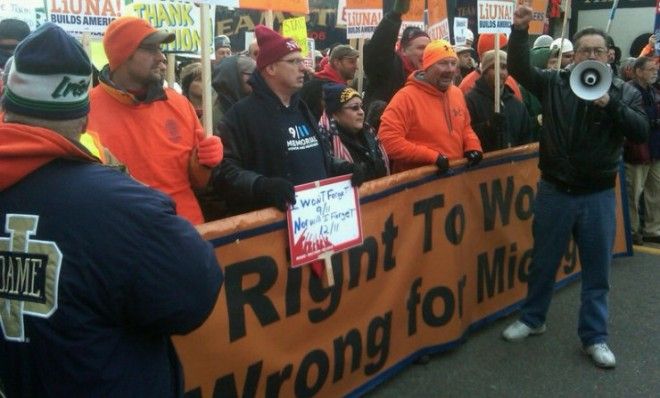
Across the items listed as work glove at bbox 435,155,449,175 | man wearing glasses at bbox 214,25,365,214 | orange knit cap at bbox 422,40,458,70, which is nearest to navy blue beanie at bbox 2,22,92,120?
man wearing glasses at bbox 214,25,365,214

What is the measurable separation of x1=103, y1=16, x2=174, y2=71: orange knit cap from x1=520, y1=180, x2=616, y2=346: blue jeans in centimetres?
244

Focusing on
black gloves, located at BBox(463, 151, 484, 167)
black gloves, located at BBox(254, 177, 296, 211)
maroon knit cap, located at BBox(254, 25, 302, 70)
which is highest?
maroon knit cap, located at BBox(254, 25, 302, 70)

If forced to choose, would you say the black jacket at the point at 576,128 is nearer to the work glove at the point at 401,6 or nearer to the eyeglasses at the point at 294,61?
the work glove at the point at 401,6

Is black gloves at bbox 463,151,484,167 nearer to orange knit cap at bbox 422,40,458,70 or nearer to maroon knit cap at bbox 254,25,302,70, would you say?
orange knit cap at bbox 422,40,458,70

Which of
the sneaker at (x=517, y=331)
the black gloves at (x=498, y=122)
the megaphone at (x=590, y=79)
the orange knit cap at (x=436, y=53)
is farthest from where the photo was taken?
the black gloves at (x=498, y=122)

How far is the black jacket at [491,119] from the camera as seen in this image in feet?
18.5

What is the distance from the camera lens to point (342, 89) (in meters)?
4.59

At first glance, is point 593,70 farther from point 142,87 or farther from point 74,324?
point 74,324

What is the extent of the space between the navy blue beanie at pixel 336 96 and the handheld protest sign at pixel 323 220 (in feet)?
3.04

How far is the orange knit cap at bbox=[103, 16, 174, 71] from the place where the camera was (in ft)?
10.9

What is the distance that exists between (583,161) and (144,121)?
8.00ft

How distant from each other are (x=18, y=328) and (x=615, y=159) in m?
3.53

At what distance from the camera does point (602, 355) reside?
4355 mm

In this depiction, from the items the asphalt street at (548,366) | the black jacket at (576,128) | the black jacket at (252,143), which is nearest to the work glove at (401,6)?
the black jacket at (576,128)
